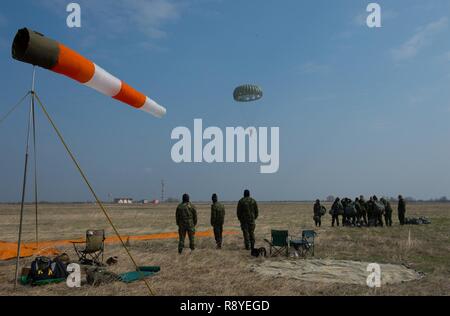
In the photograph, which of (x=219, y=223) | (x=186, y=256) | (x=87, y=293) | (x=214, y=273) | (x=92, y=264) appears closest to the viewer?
(x=87, y=293)

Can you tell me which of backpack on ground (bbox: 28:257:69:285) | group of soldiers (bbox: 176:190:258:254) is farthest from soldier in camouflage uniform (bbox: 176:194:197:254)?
backpack on ground (bbox: 28:257:69:285)

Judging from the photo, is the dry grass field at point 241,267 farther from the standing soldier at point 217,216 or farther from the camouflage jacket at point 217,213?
the camouflage jacket at point 217,213

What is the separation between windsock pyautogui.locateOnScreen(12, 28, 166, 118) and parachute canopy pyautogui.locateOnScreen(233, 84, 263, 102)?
36203 mm

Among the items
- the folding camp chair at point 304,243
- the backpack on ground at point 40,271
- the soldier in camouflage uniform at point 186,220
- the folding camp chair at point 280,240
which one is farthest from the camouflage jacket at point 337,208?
the backpack on ground at point 40,271

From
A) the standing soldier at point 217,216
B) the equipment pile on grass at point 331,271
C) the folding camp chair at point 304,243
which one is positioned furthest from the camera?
the standing soldier at point 217,216

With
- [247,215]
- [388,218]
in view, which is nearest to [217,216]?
[247,215]

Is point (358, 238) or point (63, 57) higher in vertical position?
point (63, 57)

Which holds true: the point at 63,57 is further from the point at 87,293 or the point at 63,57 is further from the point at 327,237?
the point at 327,237

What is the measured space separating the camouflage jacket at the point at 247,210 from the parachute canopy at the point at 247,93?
1255 inches

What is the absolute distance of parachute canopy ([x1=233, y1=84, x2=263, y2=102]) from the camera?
145 feet

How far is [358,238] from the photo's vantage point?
1669 centimetres

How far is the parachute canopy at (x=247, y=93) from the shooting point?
145 feet

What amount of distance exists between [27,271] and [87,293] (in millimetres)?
2187
